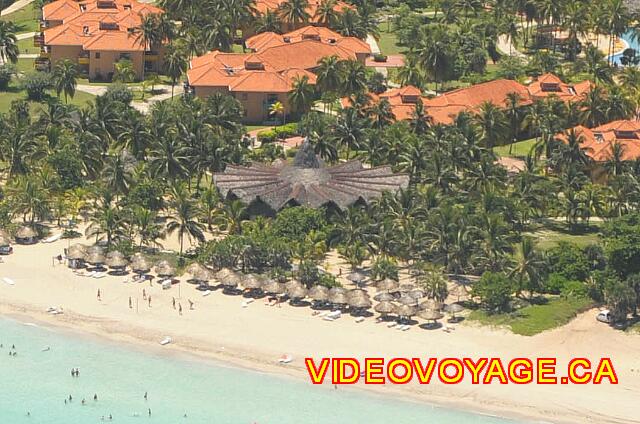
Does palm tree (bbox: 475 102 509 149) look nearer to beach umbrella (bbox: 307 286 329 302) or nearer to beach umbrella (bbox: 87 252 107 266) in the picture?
beach umbrella (bbox: 307 286 329 302)

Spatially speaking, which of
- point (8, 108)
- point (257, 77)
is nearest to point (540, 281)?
point (257, 77)

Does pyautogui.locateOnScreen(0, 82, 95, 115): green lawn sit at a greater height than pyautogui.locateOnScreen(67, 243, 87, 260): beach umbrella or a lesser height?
lesser

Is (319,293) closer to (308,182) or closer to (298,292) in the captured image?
(298,292)

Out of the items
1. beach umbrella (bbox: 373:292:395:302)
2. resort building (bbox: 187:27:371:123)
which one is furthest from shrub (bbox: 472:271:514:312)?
resort building (bbox: 187:27:371:123)

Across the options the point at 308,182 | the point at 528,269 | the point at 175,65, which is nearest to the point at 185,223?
the point at 308,182

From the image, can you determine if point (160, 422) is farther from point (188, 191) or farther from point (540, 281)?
point (188, 191)

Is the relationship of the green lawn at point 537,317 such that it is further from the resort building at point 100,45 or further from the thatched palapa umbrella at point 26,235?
the resort building at point 100,45
